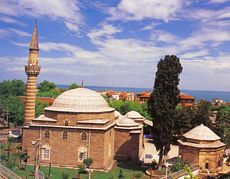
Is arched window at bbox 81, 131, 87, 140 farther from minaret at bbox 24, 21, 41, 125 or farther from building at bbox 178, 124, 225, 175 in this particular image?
minaret at bbox 24, 21, 41, 125

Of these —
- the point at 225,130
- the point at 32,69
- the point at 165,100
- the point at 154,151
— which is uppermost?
the point at 32,69

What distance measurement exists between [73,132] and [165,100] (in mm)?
7870

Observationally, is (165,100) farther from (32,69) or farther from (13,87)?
(13,87)

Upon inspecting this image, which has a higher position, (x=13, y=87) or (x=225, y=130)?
(x=13, y=87)

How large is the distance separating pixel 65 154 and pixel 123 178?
226 inches

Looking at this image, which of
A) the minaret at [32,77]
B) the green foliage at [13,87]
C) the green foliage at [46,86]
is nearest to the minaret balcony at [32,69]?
the minaret at [32,77]

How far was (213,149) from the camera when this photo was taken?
24625mm

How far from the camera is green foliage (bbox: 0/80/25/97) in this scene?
70625mm

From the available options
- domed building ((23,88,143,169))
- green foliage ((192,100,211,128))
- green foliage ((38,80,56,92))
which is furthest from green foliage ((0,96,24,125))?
green foliage ((38,80,56,92))

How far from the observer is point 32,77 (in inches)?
1329

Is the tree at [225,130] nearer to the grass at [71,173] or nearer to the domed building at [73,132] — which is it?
the grass at [71,173]

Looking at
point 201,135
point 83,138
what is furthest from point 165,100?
point 83,138

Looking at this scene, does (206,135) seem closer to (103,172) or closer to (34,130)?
(103,172)

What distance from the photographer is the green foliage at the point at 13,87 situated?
70.6 metres
